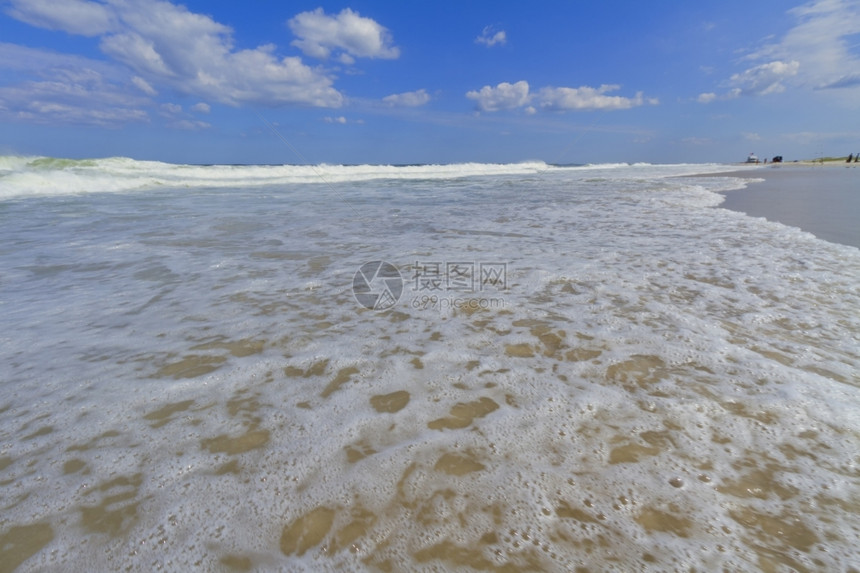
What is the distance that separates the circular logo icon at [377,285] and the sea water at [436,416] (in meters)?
0.04

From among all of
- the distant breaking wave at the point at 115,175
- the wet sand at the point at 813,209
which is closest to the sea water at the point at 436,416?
the wet sand at the point at 813,209

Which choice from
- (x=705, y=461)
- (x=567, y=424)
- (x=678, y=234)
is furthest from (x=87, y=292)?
(x=678, y=234)

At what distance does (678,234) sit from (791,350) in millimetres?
4014

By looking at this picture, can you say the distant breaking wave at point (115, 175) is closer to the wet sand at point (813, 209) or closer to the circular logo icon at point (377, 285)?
the circular logo icon at point (377, 285)

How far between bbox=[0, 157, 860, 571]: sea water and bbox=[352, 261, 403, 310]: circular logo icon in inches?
1.5

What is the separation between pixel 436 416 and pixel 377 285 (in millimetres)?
2268

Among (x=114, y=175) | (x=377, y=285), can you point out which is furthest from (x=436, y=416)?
(x=114, y=175)

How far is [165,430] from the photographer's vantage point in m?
1.89

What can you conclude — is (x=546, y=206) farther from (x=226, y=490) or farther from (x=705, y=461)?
(x=226, y=490)

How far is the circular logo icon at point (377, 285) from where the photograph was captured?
358cm

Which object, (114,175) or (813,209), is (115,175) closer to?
(114,175)

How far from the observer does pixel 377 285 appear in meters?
4.03

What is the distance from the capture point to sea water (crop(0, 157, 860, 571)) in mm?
1318

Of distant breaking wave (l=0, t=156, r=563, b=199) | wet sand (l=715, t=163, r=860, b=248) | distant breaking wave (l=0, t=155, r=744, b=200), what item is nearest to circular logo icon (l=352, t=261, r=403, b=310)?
wet sand (l=715, t=163, r=860, b=248)
